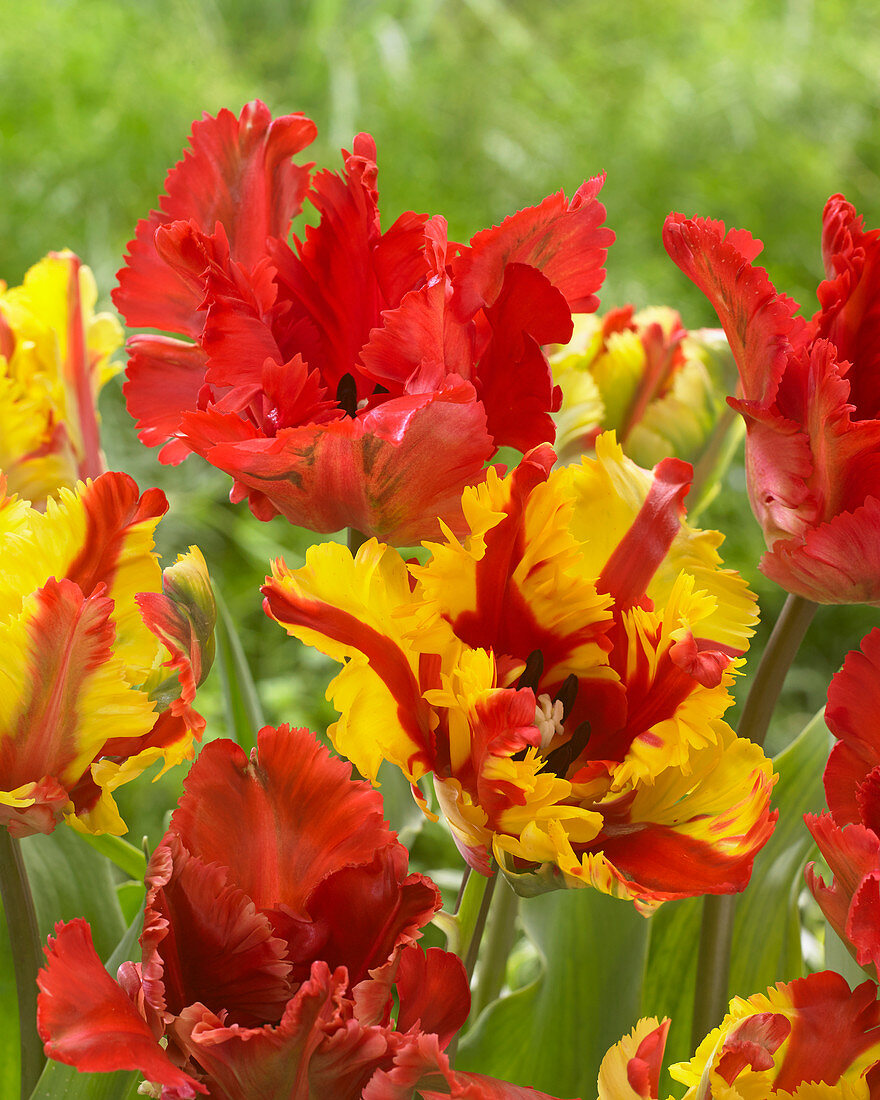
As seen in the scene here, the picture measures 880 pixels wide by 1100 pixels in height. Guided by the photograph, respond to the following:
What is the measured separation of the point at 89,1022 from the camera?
0.18 meters

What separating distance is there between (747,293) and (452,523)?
0.07m

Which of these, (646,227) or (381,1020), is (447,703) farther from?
(646,227)

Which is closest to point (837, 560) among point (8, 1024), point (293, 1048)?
point (293, 1048)

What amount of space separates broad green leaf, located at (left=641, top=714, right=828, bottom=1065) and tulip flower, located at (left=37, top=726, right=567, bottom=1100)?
0.48ft

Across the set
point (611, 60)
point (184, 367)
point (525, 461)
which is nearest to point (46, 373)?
point (184, 367)

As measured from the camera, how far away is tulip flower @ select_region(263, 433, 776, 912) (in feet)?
0.66

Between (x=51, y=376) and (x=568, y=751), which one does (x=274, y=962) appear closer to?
(x=568, y=751)

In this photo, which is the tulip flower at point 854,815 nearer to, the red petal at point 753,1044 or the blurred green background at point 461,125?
the red petal at point 753,1044

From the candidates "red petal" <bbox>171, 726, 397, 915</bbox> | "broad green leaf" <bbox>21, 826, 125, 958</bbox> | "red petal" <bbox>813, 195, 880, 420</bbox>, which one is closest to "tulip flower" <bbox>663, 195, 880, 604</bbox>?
"red petal" <bbox>813, 195, 880, 420</bbox>

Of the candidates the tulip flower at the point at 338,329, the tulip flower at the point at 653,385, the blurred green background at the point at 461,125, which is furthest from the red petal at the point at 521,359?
the blurred green background at the point at 461,125

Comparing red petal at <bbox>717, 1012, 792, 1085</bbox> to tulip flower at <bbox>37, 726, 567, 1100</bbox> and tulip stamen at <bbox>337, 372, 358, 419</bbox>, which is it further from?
tulip stamen at <bbox>337, 372, 358, 419</bbox>

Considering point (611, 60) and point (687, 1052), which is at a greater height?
point (611, 60)

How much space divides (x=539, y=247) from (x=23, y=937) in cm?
17

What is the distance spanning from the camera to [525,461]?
212 millimetres
